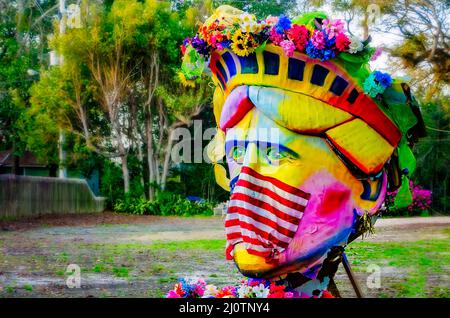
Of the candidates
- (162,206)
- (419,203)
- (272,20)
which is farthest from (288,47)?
(419,203)

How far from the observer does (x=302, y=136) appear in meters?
3.35

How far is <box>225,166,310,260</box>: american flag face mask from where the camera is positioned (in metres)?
3.25

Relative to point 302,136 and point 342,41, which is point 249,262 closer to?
point 302,136

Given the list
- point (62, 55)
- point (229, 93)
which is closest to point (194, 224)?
point (62, 55)

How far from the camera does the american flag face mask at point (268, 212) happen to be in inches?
128

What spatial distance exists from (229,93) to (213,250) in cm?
663

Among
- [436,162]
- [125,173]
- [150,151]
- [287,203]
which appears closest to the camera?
[287,203]

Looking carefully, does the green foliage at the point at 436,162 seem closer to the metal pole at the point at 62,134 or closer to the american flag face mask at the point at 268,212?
the metal pole at the point at 62,134

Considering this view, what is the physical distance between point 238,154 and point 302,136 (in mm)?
388

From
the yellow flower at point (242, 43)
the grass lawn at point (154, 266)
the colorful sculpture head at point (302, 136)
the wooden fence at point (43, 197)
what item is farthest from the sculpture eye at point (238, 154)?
the wooden fence at point (43, 197)

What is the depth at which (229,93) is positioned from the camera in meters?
3.60

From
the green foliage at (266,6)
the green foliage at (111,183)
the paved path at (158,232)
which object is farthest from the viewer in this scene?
the green foliage at (111,183)

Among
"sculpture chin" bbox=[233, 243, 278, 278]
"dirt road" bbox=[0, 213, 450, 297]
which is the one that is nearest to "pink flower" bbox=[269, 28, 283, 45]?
"sculpture chin" bbox=[233, 243, 278, 278]
